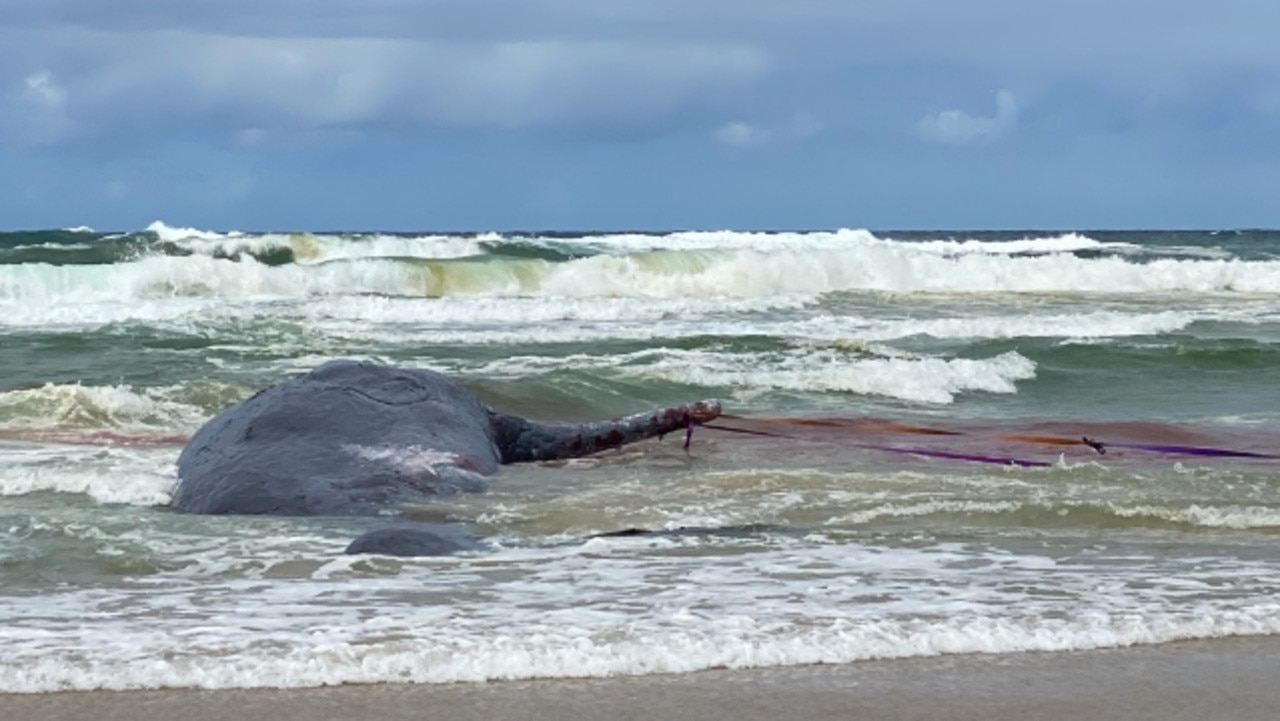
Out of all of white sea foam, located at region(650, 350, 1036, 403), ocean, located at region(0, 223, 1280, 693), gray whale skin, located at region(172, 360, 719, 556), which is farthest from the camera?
white sea foam, located at region(650, 350, 1036, 403)

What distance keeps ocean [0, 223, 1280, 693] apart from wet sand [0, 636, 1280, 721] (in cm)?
11

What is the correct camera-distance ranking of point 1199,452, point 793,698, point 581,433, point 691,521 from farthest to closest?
point 1199,452
point 581,433
point 691,521
point 793,698

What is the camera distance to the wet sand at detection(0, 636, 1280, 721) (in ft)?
14.6

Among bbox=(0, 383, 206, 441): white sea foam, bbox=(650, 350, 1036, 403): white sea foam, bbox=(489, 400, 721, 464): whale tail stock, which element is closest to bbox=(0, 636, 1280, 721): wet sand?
bbox=(489, 400, 721, 464): whale tail stock

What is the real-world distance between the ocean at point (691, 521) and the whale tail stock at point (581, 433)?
14 cm

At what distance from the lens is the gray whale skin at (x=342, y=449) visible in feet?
24.6

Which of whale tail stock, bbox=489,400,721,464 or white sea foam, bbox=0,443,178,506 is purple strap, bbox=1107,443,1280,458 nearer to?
whale tail stock, bbox=489,400,721,464

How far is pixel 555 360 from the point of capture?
18266mm

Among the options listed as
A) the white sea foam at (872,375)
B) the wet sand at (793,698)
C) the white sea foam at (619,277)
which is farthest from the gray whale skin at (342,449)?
the white sea foam at (619,277)

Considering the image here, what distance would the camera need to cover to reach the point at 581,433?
916 centimetres

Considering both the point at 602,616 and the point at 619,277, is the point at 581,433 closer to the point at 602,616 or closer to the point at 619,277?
the point at 602,616

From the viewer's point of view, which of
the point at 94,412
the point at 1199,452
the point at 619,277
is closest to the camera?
the point at 1199,452

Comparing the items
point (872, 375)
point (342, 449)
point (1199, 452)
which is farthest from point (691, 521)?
point (872, 375)

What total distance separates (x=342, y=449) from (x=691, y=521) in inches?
62.9
